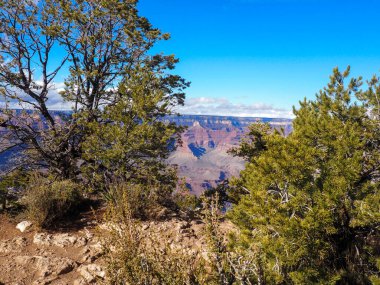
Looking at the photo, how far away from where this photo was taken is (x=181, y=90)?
15.1 meters

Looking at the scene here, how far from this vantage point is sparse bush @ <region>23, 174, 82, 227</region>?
29.3 feet

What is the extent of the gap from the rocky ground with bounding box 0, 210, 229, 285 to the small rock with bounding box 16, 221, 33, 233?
10 centimetres

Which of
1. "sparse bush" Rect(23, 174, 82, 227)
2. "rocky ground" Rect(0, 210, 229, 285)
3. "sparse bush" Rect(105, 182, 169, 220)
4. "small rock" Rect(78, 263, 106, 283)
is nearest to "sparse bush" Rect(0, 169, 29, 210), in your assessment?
"rocky ground" Rect(0, 210, 229, 285)

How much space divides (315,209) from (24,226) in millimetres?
8290

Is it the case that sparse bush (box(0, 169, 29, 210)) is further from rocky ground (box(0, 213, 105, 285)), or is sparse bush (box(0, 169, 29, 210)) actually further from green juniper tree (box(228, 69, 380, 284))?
green juniper tree (box(228, 69, 380, 284))

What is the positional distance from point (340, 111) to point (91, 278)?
8.74 meters

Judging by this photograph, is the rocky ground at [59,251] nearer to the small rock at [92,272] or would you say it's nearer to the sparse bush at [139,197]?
the small rock at [92,272]

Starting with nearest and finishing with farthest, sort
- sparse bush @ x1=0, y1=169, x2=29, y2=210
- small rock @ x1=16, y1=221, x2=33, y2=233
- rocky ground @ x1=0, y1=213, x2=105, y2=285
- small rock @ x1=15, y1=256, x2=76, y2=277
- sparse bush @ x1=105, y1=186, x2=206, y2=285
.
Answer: sparse bush @ x1=105, y1=186, x2=206, y2=285, rocky ground @ x1=0, y1=213, x2=105, y2=285, small rock @ x1=15, y1=256, x2=76, y2=277, small rock @ x1=16, y1=221, x2=33, y2=233, sparse bush @ x1=0, y1=169, x2=29, y2=210

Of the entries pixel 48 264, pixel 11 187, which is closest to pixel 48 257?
pixel 48 264

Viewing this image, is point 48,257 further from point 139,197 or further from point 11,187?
point 11,187

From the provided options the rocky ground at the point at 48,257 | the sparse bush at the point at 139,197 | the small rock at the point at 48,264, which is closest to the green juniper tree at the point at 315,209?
the sparse bush at the point at 139,197

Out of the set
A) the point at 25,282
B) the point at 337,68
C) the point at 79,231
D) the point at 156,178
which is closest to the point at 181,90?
the point at 156,178

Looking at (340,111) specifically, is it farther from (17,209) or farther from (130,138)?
(17,209)

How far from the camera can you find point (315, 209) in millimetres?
6422
